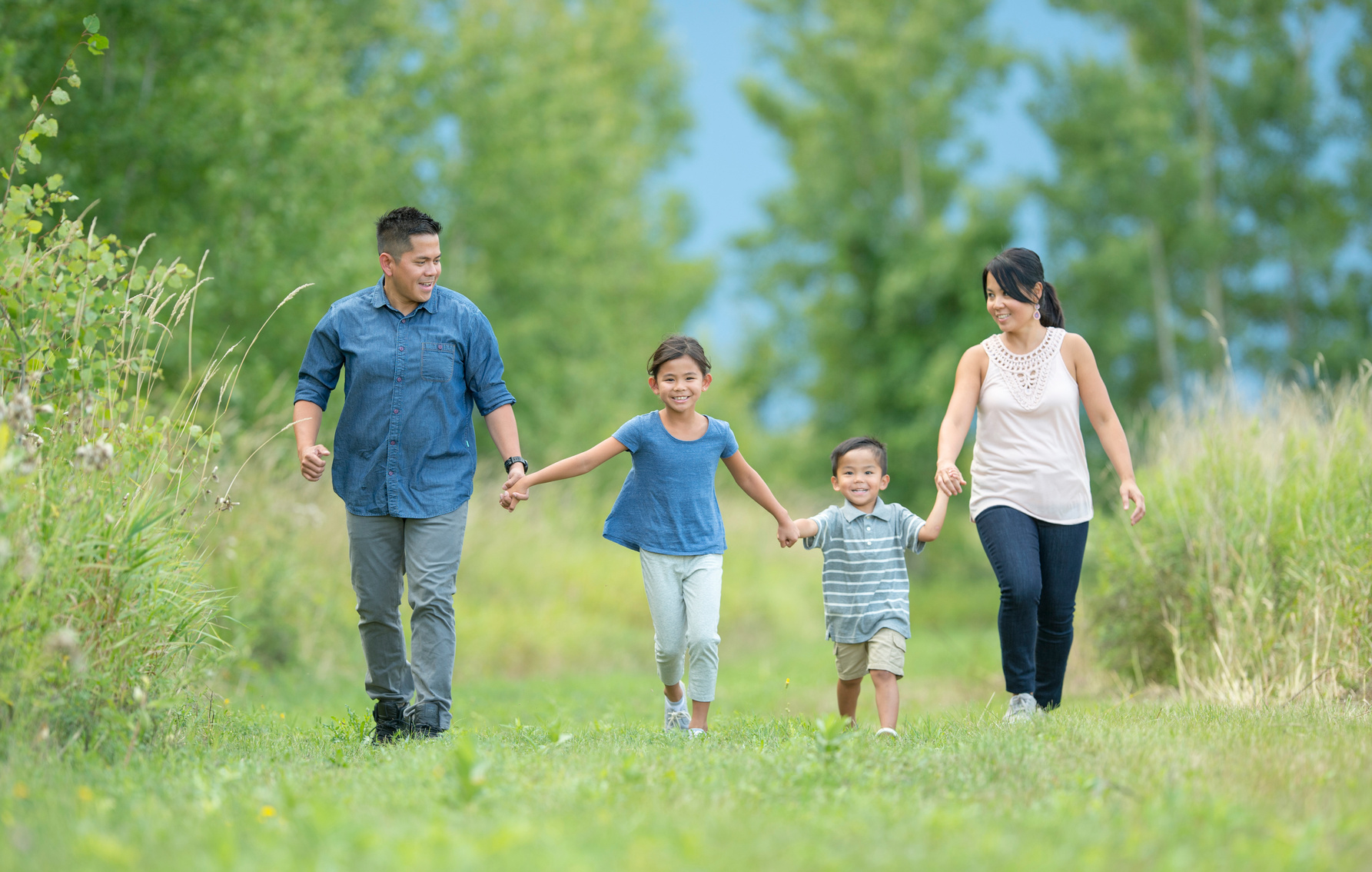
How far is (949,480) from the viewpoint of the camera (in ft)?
18.4

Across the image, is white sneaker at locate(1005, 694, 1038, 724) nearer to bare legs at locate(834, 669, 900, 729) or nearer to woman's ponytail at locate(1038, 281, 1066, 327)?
bare legs at locate(834, 669, 900, 729)

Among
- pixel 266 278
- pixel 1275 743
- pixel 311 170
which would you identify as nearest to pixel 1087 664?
pixel 1275 743

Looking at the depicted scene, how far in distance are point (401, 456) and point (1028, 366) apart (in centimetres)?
310

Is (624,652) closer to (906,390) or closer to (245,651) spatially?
(245,651)

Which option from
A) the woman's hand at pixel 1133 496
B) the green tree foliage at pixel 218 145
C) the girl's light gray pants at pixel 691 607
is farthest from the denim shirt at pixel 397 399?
the green tree foliage at pixel 218 145

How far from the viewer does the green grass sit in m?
3.28

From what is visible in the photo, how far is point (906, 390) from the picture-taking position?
26.9 metres

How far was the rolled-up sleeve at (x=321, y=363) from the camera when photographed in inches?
229

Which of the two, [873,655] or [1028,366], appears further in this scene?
[1028,366]

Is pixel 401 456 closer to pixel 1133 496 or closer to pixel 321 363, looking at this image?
pixel 321 363

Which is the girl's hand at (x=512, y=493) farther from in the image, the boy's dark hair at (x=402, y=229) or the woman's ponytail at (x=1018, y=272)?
the woman's ponytail at (x=1018, y=272)

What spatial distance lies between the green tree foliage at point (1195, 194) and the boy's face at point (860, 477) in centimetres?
2042

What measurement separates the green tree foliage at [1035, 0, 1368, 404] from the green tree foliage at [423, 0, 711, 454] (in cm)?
993

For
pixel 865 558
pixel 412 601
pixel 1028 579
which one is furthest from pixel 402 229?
pixel 1028 579
